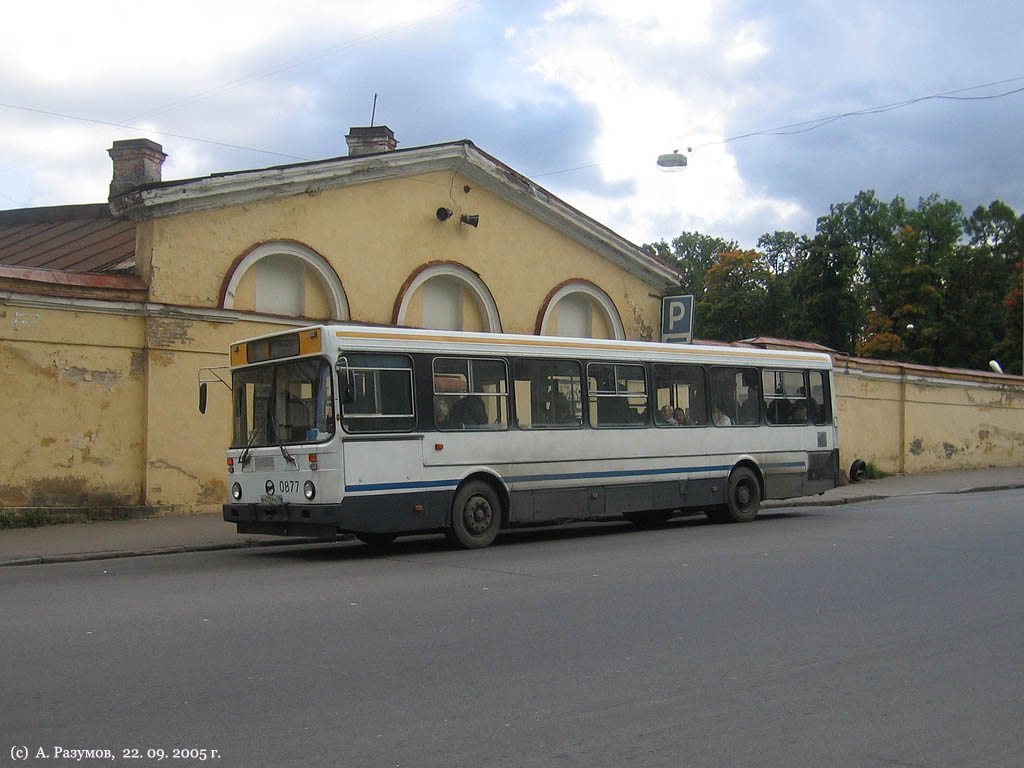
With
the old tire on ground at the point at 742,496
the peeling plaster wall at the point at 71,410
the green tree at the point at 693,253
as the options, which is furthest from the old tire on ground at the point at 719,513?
the green tree at the point at 693,253

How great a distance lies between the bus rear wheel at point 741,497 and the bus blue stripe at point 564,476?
0.30 metres

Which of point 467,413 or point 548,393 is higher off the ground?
point 548,393

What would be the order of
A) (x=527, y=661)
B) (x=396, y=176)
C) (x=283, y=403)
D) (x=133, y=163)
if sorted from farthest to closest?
(x=133, y=163), (x=396, y=176), (x=283, y=403), (x=527, y=661)

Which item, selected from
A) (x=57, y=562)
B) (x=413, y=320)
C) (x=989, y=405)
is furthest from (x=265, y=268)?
(x=989, y=405)

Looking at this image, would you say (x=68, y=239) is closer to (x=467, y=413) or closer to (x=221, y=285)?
(x=221, y=285)

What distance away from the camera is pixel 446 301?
891 inches

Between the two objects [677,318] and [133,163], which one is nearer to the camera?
[133,163]

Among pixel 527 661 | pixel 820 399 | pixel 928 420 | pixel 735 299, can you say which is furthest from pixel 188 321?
pixel 735 299

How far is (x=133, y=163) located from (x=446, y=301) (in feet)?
23.7

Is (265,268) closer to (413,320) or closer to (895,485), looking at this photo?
(413,320)

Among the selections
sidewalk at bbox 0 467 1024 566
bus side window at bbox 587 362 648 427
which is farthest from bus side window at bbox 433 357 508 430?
sidewalk at bbox 0 467 1024 566

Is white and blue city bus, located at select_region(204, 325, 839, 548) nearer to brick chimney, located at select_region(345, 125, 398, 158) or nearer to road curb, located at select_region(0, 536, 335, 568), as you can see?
road curb, located at select_region(0, 536, 335, 568)

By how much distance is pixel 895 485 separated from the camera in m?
26.8

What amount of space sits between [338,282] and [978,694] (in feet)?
51.5
